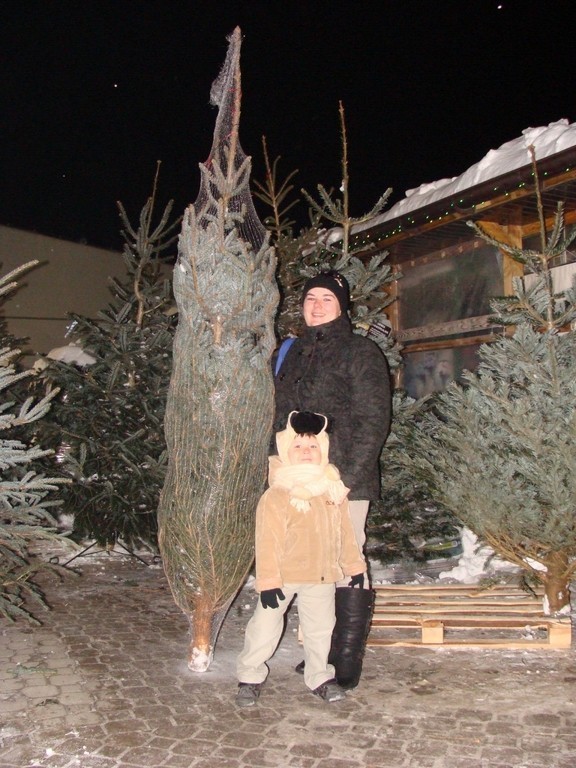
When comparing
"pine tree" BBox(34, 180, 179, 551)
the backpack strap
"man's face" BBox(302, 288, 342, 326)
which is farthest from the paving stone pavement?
"man's face" BBox(302, 288, 342, 326)

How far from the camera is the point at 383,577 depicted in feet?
21.0

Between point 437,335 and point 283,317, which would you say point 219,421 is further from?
point 437,335

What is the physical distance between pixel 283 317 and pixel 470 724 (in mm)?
4100

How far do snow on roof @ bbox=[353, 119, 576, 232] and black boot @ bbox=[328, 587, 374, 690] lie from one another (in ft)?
14.6

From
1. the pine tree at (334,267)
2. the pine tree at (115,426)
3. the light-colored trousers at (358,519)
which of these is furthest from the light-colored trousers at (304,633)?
the pine tree at (334,267)

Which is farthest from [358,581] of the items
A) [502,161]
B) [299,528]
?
[502,161]

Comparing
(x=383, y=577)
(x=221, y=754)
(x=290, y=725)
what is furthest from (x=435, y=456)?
(x=221, y=754)

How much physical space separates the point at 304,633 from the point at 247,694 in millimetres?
440

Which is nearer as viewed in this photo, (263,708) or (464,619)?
(263,708)

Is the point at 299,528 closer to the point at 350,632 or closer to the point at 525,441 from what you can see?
the point at 350,632

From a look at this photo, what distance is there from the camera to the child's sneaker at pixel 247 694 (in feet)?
12.0

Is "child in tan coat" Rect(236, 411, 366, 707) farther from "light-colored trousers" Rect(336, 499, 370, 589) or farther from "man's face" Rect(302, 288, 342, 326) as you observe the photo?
"man's face" Rect(302, 288, 342, 326)

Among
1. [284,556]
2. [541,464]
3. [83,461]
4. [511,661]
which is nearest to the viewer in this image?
[284,556]

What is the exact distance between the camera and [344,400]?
4.06 meters
